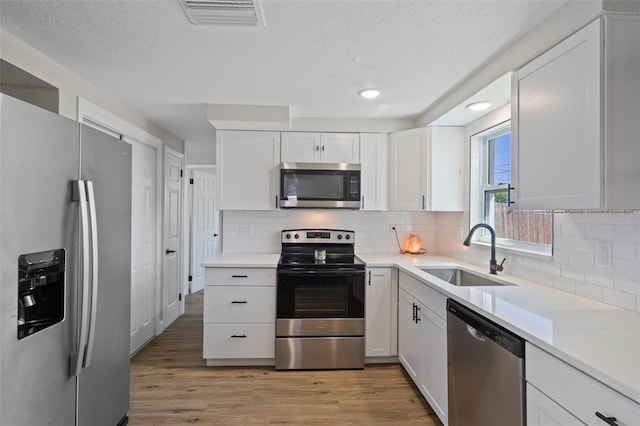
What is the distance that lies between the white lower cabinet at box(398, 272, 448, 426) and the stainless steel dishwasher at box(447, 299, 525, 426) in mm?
101

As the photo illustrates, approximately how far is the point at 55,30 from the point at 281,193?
182 centimetres

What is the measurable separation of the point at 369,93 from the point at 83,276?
212 cm

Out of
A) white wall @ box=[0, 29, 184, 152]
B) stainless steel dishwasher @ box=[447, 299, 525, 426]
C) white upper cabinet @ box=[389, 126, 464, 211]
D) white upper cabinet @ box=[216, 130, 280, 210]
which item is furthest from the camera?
white upper cabinet @ box=[216, 130, 280, 210]

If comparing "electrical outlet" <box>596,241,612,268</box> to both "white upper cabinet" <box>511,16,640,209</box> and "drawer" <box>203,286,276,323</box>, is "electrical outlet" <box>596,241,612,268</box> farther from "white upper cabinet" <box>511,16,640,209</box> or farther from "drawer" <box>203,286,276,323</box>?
"drawer" <box>203,286,276,323</box>

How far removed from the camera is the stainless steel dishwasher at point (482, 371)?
1.24m

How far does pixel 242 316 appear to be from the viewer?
8.80 feet

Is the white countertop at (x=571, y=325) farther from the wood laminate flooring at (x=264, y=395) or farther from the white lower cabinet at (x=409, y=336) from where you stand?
the wood laminate flooring at (x=264, y=395)

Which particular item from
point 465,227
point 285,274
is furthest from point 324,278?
point 465,227

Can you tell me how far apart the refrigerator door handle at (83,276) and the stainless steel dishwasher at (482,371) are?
1794 millimetres

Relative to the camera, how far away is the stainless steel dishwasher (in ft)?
4.06

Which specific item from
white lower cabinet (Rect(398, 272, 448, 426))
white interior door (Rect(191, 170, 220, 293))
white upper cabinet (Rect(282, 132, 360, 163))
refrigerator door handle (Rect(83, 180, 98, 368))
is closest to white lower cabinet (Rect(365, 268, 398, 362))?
white lower cabinet (Rect(398, 272, 448, 426))

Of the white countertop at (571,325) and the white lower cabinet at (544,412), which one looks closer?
the white countertop at (571,325)

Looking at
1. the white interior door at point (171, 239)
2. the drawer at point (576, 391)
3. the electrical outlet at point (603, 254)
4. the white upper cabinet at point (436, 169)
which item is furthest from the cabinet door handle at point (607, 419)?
the white interior door at point (171, 239)

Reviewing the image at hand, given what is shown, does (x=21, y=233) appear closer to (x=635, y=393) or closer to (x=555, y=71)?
(x=635, y=393)
